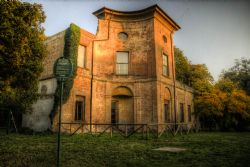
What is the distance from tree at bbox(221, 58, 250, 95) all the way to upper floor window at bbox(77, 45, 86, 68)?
91.6 ft

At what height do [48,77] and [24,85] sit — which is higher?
[48,77]

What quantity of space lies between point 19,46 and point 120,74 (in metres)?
10.7

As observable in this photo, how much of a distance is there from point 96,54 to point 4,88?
29.6ft

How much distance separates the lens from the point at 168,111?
63.7 feet

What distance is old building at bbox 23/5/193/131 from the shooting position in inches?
626

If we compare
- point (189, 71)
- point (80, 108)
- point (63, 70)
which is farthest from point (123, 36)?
point (189, 71)

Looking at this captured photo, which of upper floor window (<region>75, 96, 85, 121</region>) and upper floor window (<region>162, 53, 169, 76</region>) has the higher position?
upper floor window (<region>162, 53, 169, 76</region>)

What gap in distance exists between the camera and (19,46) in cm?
854

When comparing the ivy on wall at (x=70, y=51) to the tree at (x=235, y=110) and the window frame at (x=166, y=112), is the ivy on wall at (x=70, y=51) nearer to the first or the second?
the window frame at (x=166, y=112)

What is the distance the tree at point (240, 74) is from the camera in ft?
111

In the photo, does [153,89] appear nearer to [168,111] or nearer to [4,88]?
[168,111]

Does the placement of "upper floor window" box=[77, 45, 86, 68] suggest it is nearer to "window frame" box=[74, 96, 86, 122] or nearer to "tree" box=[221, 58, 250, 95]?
"window frame" box=[74, 96, 86, 122]

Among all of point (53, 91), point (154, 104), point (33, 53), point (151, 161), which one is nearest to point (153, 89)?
point (154, 104)

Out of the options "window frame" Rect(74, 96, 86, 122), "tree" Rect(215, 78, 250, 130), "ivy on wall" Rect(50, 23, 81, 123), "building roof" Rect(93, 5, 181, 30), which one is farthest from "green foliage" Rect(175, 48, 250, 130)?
"ivy on wall" Rect(50, 23, 81, 123)
